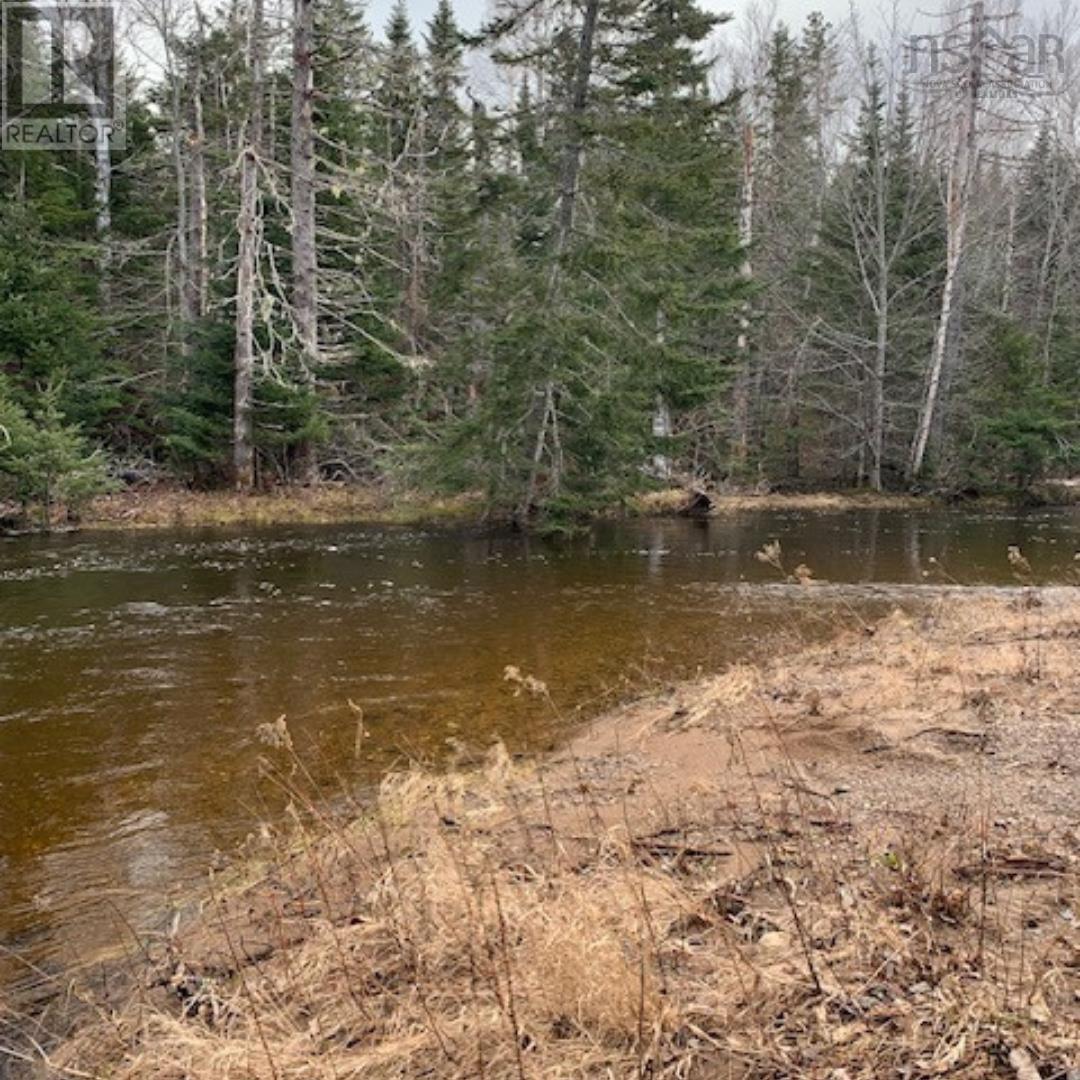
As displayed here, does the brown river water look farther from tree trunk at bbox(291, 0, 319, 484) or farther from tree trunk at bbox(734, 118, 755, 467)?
tree trunk at bbox(734, 118, 755, 467)

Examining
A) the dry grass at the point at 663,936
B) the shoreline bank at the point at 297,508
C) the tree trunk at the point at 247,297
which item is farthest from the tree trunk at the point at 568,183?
the dry grass at the point at 663,936

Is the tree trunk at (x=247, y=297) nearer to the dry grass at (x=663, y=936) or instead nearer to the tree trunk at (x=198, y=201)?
the tree trunk at (x=198, y=201)

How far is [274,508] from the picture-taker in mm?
18141

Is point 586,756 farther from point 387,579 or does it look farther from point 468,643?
point 387,579

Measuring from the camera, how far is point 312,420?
744 inches

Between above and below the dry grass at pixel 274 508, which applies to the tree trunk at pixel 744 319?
above

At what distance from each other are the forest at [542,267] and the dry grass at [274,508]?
0.82 m

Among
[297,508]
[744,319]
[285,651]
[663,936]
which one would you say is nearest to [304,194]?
[297,508]

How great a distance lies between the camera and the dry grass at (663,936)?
7.72 ft

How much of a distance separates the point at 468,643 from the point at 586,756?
345 centimetres

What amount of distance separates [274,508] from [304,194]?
670 cm

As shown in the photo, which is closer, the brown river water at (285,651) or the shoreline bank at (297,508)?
the brown river water at (285,651)

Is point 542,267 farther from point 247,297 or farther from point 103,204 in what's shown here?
point 103,204

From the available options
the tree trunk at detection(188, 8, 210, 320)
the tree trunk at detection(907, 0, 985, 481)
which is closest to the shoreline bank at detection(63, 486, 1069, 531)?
the tree trunk at detection(188, 8, 210, 320)
